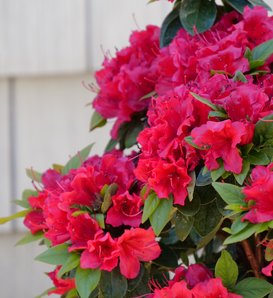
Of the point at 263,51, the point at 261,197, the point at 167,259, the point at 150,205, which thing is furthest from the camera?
the point at 167,259

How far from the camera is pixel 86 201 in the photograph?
114 centimetres

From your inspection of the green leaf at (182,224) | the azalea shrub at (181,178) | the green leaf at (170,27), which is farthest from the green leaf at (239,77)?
the green leaf at (170,27)

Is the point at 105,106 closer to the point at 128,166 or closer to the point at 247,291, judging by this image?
the point at 128,166

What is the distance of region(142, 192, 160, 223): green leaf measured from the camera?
1048 mm

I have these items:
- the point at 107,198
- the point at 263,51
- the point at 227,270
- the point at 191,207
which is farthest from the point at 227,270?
the point at 263,51

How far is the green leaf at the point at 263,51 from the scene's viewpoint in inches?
45.4

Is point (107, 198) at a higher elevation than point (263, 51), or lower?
lower

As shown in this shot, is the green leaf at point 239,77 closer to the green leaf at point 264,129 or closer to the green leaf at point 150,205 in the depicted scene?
the green leaf at point 264,129

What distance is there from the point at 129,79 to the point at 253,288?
462 mm

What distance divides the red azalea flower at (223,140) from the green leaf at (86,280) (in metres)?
0.25

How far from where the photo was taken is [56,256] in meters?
1.15

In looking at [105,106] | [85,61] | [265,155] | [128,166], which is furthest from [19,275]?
[265,155]

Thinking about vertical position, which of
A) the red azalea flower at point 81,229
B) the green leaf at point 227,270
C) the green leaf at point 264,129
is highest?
the green leaf at point 264,129

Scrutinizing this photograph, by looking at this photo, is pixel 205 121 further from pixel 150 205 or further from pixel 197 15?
pixel 197 15
